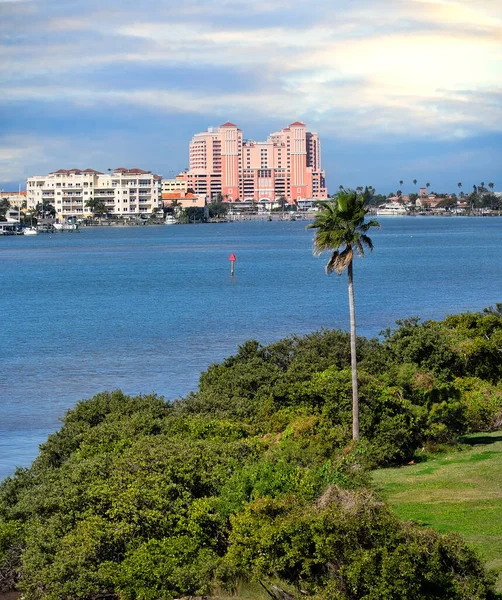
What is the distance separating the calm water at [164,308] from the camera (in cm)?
3844

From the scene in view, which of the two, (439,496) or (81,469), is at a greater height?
(81,469)

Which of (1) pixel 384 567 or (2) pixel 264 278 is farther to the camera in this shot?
(2) pixel 264 278

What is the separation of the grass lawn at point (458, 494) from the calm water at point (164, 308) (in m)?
10.7

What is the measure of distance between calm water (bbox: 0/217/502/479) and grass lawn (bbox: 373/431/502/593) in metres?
10.7

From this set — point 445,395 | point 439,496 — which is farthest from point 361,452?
point 445,395

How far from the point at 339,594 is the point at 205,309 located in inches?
2177

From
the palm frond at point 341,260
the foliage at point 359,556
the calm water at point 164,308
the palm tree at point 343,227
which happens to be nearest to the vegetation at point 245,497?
the foliage at point 359,556

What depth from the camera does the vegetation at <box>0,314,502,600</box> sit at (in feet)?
43.9

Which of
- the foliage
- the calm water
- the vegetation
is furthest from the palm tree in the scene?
the calm water

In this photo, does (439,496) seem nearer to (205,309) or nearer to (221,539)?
(221,539)

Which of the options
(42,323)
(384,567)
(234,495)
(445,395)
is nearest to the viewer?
(384,567)

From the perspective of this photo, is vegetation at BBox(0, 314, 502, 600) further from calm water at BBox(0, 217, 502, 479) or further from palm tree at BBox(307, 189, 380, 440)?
calm water at BBox(0, 217, 502, 479)

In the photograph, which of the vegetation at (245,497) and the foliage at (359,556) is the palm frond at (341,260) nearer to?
the vegetation at (245,497)

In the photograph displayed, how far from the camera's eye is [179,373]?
4078 cm
